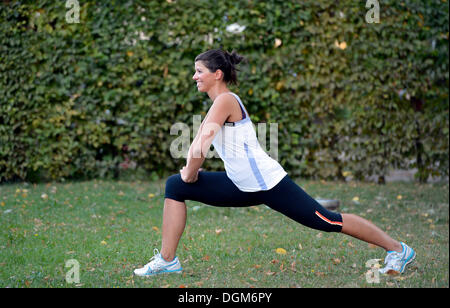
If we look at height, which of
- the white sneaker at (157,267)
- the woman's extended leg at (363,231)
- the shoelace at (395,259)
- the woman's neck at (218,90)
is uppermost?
the woman's neck at (218,90)

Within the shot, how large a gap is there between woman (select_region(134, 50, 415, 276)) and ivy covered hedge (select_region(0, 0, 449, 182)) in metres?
4.10

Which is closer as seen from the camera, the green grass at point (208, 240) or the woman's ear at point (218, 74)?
the woman's ear at point (218, 74)

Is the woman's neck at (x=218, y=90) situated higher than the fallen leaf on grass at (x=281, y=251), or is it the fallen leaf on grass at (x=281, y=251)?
the woman's neck at (x=218, y=90)

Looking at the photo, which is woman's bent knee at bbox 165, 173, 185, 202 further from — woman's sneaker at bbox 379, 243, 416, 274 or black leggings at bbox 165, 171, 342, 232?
woman's sneaker at bbox 379, 243, 416, 274

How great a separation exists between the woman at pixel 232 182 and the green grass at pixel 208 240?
0.29 meters

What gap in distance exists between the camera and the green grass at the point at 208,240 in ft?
13.2

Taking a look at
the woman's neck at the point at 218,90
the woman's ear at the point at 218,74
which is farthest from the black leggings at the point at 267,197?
the woman's ear at the point at 218,74

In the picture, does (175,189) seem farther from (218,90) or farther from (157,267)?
(218,90)

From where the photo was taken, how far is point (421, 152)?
26.7 ft

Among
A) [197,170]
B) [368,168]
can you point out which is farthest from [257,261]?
[368,168]

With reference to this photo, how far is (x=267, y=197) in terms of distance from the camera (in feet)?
12.6

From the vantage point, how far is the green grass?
404 centimetres

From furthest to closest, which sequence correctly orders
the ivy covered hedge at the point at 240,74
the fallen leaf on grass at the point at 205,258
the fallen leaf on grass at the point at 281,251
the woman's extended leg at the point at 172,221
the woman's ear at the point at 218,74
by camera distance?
the ivy covered hedge at the point at 240,74 < the fallen leaf on grass at the point at 281,251 < the fallen leaf on grass at the point at 205,258 < the woman's extended leg at the point at 172,221 < the woman's ear at the point at 218,74

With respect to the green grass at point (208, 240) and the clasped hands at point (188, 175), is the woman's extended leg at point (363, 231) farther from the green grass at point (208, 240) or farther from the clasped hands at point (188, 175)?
the clasped hands at point (188, 175)
